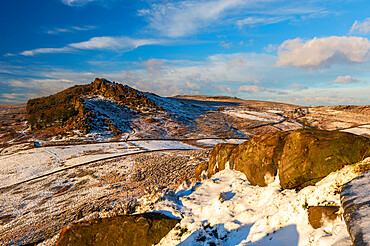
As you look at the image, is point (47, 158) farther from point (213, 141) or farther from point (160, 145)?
point (213, 141)

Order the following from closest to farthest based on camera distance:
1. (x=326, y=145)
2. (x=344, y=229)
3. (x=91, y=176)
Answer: (x=344, y=229) → (x=326, y=145) → (x=91, y=176)

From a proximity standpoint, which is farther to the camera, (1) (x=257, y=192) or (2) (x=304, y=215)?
(1) (x=257, y=192)

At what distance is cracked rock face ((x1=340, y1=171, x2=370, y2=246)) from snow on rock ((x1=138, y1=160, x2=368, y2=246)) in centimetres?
35

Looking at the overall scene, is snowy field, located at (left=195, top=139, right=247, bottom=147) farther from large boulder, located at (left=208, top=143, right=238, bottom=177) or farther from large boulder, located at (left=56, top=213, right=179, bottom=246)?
large boulder, located at (left=56, top=213, right=179, bottom=246)

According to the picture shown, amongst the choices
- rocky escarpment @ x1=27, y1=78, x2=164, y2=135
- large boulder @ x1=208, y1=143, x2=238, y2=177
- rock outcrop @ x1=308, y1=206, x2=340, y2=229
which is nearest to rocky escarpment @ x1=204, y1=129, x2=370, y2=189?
rock outcrop @ x1=308, y1=206, x2=340, y2=229

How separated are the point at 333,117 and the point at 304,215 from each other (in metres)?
65.3

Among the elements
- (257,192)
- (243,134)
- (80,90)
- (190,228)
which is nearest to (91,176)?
(190,228)

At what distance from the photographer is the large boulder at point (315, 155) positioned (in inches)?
280

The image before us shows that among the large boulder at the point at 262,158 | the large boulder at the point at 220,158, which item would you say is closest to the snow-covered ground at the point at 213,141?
the large boulder at the point at 220,158

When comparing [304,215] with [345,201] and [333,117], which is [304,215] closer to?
[345,201]

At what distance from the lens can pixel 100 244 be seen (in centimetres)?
865

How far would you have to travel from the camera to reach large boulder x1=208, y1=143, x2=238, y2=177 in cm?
1450

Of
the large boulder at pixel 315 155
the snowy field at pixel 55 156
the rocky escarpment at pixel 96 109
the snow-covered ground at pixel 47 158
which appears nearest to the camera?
the large boulder at pixel 315 155

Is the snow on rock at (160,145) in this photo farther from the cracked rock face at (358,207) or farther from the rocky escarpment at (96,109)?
the cracked rock face at (358,207)
